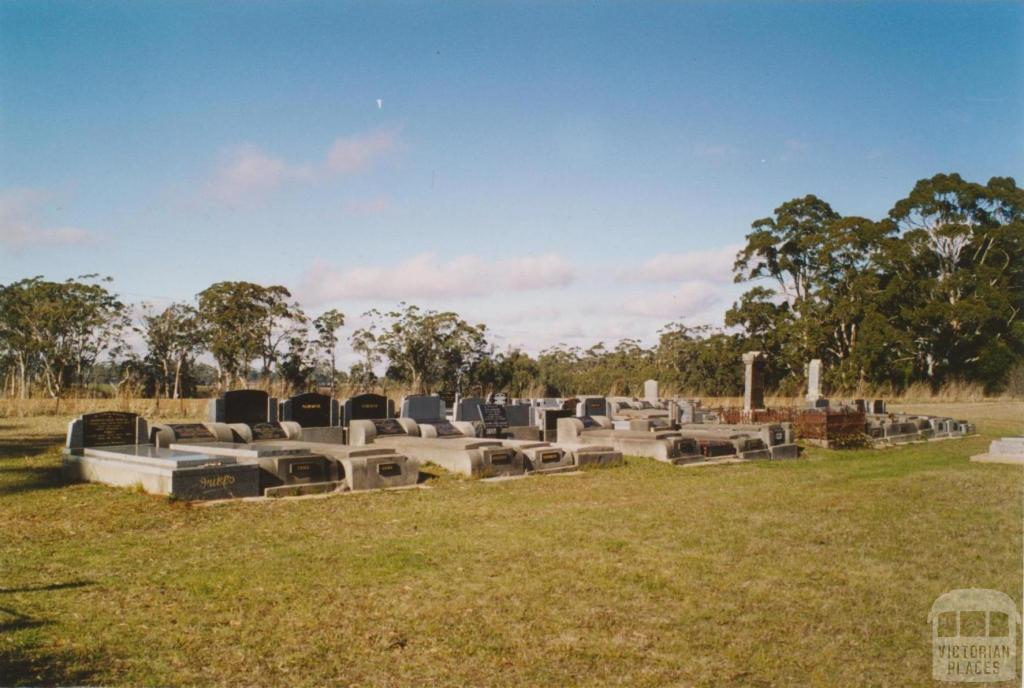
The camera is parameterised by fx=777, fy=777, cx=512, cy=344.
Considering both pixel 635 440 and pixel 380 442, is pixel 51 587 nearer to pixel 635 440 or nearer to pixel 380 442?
pixel 380 442

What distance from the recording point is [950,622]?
4.94 metres

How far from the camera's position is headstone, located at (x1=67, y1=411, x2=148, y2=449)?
11.3 metres

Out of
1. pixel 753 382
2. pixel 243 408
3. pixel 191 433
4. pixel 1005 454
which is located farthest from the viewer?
pixel 753 382

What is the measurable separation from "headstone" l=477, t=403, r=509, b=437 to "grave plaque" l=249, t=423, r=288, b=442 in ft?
13.7

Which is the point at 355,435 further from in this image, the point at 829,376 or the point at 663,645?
the point at 829,376

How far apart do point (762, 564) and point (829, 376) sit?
35291 millimetres

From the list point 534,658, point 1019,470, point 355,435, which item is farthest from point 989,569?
point 355,435

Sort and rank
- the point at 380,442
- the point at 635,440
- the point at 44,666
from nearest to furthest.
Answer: the point at 44,666
the point at 380,442
the point at 635,440

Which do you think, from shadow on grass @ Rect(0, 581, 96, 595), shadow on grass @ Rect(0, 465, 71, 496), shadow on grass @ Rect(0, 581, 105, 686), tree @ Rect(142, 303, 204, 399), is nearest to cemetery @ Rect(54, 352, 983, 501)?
shadow on grass @ Rect(0, 465, 71, 496)

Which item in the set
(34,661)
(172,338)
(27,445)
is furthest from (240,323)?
(34,661)

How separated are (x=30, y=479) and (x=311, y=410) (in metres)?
4.87

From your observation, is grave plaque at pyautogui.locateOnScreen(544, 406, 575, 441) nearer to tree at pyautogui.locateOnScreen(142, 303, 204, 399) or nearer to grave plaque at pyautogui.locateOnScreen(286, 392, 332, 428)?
grave plaque at pyautogui.locateOnScreen(286, 392, 332, 428)

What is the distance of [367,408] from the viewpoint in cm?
1520

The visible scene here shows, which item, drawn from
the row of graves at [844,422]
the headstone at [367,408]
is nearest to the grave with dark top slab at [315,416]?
the headstone at [367,408]
